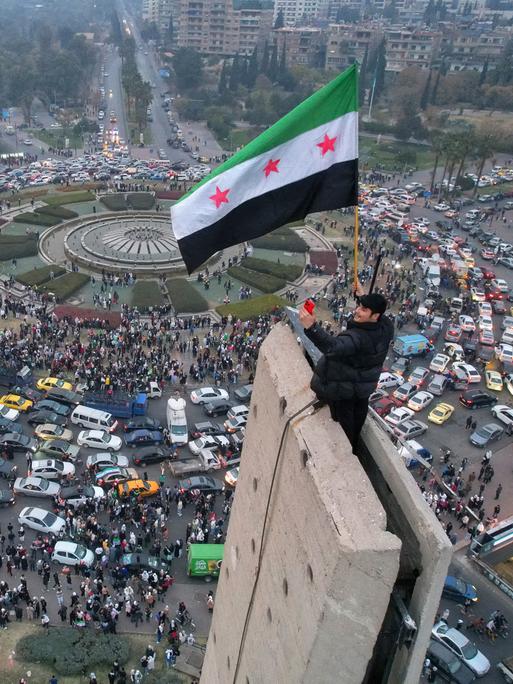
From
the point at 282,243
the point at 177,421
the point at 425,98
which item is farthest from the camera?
the point at 425,98

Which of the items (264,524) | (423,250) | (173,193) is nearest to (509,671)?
(264,524)

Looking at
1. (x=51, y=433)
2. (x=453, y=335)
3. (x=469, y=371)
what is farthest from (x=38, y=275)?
(x=469, y=371)

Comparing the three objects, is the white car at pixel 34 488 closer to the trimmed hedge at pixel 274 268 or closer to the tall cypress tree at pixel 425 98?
the trimmed hedge at pixel 274 268

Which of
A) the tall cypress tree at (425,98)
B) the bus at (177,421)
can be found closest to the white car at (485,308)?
the bus at (177,421)

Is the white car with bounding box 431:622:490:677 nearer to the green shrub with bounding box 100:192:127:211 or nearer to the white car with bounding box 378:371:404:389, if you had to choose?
the white car with bounding box 378:371:404:389

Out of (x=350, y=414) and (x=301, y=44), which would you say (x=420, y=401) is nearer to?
(x=350, y=414)

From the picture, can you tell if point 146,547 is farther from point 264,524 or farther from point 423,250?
point 423,250
